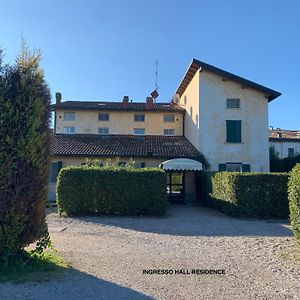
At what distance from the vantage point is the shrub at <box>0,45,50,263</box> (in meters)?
7.66

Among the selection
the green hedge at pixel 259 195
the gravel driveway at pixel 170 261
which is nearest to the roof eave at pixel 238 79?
the green hedge at pixel 259 195

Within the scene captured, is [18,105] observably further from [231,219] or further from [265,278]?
[231,219]

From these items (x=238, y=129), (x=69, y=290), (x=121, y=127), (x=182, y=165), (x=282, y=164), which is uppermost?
(x=121, y=127)

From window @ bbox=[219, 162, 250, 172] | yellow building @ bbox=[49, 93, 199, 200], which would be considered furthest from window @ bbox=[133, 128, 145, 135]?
window @ bbox=[219, 162, 250, 172]

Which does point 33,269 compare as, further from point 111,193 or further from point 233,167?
point 233,167

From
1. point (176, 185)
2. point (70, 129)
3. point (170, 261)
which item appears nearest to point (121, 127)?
point (70, 129)

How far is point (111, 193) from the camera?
62.0 feet

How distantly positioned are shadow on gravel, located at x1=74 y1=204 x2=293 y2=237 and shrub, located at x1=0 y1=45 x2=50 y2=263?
7.00 m

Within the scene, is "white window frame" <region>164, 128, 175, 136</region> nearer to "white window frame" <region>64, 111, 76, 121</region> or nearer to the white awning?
"white window frame" <region>64, 111, 76, 121</region>

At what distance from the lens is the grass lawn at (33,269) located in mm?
7240

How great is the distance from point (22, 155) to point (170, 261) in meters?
4.42

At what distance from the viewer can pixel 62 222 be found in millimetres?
16688

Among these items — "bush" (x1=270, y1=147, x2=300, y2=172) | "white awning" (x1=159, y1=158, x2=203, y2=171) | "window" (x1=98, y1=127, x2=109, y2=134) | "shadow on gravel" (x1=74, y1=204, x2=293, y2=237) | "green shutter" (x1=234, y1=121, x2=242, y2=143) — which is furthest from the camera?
"window" (x1=98, y1=127, x2=109, y2=134)

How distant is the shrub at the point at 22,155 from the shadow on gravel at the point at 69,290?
123 cm
